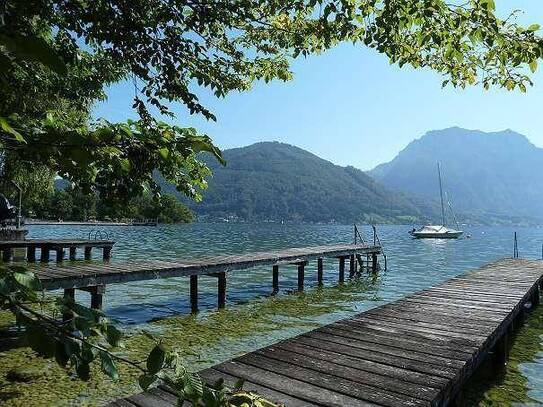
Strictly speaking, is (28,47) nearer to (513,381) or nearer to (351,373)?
(351,373)

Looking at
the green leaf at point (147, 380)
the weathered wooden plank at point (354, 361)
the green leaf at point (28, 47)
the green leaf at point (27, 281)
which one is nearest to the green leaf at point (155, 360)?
the green leaf at point (147, 380)

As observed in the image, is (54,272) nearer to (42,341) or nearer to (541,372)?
(42,341)

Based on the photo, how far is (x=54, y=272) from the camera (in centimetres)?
1060

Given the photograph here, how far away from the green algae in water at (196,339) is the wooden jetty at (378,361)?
1818mm

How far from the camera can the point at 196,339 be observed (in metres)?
11.1

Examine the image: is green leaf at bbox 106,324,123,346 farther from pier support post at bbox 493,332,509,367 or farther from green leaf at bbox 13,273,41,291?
pier support post at bbox 493,332,509,367

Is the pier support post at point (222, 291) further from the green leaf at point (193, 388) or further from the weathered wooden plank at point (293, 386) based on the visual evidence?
the green leaf at point (193, 388)

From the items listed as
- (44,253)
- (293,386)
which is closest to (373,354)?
(293,386)

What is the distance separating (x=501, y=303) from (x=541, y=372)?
162cm

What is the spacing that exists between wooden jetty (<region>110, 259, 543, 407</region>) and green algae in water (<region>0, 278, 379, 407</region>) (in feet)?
5.96

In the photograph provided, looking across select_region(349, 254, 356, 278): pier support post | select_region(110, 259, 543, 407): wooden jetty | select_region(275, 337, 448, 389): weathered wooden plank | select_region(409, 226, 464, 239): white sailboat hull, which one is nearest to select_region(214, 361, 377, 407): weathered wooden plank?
select_region(110, 259, 543, 407): wooden jetty

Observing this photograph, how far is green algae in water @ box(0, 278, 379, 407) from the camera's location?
7.02m

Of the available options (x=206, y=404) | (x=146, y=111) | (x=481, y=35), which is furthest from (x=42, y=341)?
(x=481, y=35)

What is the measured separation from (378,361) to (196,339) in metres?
6.60
